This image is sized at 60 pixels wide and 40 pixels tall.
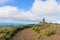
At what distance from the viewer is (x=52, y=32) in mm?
29797

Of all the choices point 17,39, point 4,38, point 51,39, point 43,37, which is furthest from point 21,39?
point 51,39

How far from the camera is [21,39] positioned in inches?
1281

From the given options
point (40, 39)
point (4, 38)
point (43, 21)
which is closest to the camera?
point (40, 39)

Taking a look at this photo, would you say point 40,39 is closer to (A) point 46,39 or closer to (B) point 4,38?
(A) point 46,39

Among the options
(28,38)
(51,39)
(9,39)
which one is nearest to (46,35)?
(51,39)

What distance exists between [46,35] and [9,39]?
6.95 meters

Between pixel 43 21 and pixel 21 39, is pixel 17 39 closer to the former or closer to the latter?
pixel 21 39

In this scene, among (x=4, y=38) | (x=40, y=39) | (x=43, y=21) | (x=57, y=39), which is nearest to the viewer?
(x=57, y=39)

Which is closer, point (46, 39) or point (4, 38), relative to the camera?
point (46, 39)

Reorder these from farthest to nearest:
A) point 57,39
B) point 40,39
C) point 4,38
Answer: point 4,38
point 40,39
point 57,39

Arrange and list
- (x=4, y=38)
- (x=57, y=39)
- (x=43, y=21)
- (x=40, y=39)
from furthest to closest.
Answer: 1. (x=43, y=21)
2. (x=4, y=38)
3. (x=40, y=39)
4. (x=57, y=39)

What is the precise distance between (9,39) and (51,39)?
8791mm

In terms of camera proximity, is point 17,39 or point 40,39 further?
point 17,39

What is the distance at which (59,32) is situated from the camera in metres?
30.2
